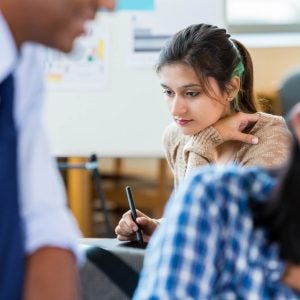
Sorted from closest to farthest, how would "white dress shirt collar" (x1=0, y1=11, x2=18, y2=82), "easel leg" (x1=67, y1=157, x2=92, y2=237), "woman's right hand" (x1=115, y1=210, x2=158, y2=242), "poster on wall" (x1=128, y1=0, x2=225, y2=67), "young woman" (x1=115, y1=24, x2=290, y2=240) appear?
"white dress shirt collar" (x1=0, y1=11, x2=18, y2=82)
"woman's right hand" (x1=115, y1=210, x2=158, y2=242)
"young woman" (x1=115, y1=24, x2=290, y2=240)
"poster on wall" (x1=128, y1=0, x2=225, y2=67)
"easel leg" (x1=67, y1=157, x2=92, y2=237)

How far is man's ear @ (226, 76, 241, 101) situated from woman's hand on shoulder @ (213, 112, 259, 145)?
0.06 meters

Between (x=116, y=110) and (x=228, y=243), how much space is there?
2216 mm

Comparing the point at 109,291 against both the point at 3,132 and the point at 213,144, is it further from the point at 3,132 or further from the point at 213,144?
the point at 3,132

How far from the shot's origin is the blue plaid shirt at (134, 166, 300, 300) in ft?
2.58

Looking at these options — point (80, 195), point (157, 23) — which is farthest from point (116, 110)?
point (80, 195)

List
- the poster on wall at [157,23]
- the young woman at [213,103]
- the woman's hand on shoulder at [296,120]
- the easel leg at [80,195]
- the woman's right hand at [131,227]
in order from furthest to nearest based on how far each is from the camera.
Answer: the easel leg at [80,195] → the poster on wall at [157,23] → the young woman at [213,103] → the woman's right hand at [131,227] → the woman's hand on shoulder at [296,120]

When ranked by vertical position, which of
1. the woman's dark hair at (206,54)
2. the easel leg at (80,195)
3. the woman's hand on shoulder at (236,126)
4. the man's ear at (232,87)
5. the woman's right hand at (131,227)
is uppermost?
the woman's dark hair at (206,54)

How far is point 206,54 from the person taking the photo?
178cm

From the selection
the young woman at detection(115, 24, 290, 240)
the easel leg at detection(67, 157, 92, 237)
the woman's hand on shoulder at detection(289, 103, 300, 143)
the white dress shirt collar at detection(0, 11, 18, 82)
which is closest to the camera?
the white dress shirt collar at detection(0, 11, 18, 82)

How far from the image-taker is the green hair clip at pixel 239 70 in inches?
72.2

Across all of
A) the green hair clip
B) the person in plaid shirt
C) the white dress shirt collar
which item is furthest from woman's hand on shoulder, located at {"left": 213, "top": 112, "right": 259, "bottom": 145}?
the white dress shirt collar

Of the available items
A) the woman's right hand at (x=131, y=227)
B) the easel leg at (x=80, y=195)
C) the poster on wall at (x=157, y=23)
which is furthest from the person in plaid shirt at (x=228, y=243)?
the easel leg at (x=80, y=195)

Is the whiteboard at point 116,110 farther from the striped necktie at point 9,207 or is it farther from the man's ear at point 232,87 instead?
the striped necktie at point 9,207

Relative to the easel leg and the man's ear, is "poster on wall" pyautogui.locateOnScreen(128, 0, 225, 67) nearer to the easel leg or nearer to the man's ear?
the easel leg
